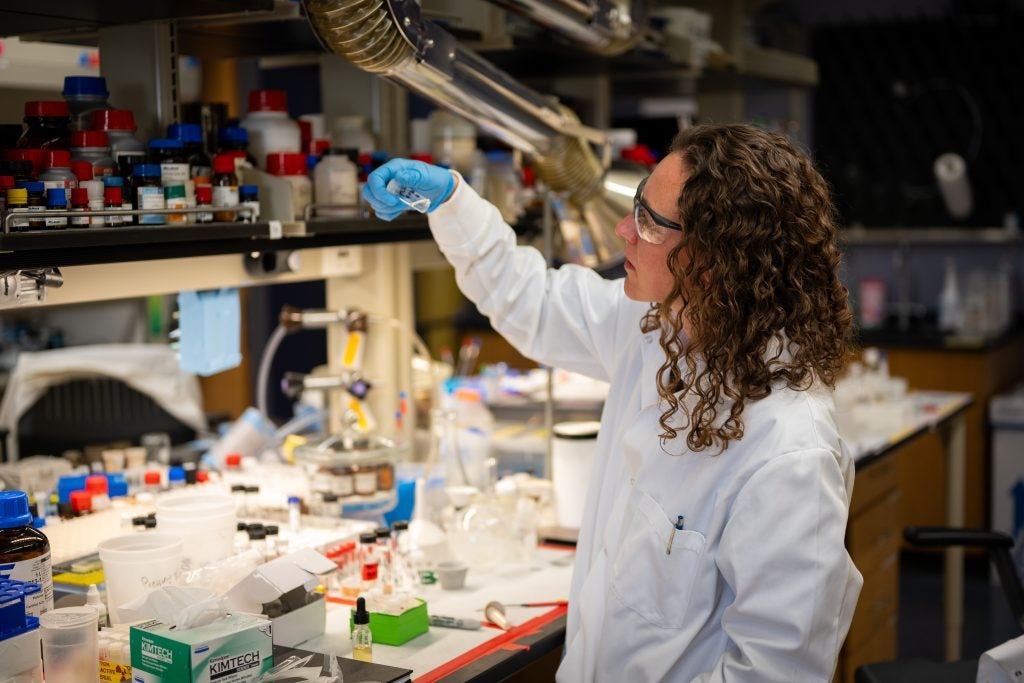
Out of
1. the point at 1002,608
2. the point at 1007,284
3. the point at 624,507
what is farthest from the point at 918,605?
the point at 624,507

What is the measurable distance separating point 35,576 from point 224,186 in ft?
2.36

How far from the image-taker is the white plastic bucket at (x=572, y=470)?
2.65 metres

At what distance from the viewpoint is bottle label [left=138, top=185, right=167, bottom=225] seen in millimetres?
1891

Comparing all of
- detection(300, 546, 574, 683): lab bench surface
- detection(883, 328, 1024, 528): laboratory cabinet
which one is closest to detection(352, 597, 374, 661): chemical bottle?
detection(300, 546, 574, 683): lab bench surface

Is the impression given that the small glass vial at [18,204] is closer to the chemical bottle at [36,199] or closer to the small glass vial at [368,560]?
the chemical bottle at [36,199]

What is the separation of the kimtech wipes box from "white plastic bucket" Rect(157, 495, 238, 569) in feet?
1.32

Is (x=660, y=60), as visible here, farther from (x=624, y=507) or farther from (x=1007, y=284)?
(x=1007, y=284)

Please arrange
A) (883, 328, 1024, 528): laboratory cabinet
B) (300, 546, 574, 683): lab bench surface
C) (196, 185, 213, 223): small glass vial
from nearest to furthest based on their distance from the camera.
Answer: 1. (300, 546, 574, 683): lab bench surface
2. (196, 185, 213, 223): small glass vial
3. (883, 328, 1024, 528): laboratory cabinet

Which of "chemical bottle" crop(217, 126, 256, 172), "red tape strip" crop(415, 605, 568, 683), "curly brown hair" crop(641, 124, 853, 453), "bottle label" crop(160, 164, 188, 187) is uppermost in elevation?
"chemical bottle" crop(217, 126, 256, 172)

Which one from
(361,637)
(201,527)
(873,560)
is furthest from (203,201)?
(873,560)

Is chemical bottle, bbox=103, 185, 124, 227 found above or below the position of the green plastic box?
above

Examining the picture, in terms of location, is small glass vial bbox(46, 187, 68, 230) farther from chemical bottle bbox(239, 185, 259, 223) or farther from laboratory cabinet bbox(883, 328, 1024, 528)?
laboratory cabinet bbox(883, 328, 1024, 528)

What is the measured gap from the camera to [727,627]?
1753mm

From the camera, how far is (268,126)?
2.33m
